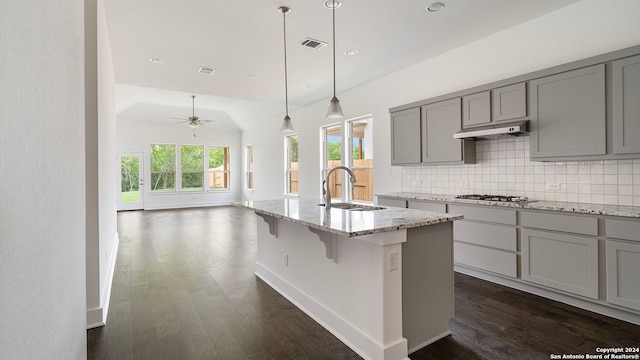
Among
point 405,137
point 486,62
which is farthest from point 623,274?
point 405,137

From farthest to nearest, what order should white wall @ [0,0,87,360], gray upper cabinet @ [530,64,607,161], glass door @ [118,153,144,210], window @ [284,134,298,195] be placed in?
1. glass door @ [118,153,144,210]
2. window @ [284,134,298,195]
3. gray upper cabinet @ [530,64,607,161]
4. white wall @ [0,0,87,360]

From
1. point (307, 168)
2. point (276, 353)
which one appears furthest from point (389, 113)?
point (276, 353)

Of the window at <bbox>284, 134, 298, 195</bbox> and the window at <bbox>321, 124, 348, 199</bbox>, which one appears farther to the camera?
the window at <bbox>284, 134, 298, 195</bbox>

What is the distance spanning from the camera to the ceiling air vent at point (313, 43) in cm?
386

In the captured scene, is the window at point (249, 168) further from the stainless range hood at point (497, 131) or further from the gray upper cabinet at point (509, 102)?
the gray upper cabinet at point (509, 102)

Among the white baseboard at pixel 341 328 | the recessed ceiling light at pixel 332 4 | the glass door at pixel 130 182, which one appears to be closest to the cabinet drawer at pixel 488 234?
the white baseboard at pixel 341 328

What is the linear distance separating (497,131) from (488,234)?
42.7 inches

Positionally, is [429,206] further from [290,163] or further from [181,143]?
[181,143]

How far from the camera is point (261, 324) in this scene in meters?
2.59

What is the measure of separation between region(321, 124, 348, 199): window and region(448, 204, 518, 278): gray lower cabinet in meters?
3.20

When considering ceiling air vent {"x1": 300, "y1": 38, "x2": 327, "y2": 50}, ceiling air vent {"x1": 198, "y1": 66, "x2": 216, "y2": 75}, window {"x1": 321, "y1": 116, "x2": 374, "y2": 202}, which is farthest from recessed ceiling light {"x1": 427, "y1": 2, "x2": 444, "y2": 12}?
ceiling air vent {"x1": 198, "y1": 66, "x2": 216, "y2": 75}

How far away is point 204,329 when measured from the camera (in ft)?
8.28

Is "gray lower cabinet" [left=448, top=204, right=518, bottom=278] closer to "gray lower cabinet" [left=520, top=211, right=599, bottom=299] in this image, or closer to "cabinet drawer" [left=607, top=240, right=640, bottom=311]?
"gray lower cabinet" [left=520, top=211, right=599, bottom=299]

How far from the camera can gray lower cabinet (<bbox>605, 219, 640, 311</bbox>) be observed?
7.98 ft
